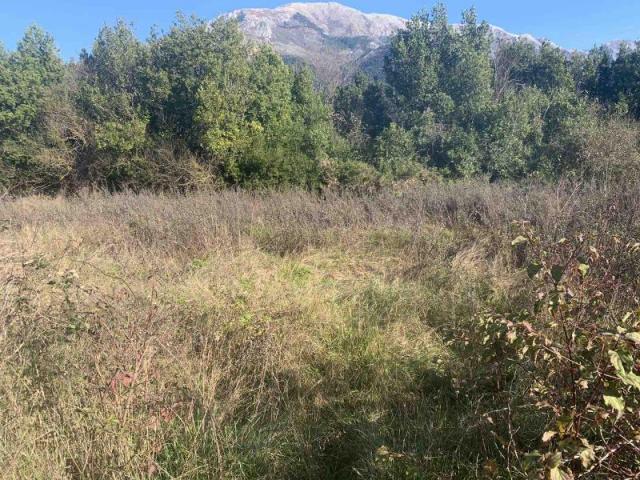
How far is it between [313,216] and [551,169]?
407 inches

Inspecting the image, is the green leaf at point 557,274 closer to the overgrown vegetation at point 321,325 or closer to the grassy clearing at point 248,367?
the overgrown vegetation at point 321,325

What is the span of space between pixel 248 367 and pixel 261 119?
45.1 feet

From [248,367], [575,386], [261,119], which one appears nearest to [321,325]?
[248,367]

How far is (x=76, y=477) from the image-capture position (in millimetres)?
1995

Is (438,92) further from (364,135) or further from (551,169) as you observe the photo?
(551,169)

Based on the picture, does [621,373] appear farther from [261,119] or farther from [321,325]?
[261,119]

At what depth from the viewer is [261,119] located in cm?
1562

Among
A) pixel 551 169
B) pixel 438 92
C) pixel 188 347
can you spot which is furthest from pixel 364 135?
pixel 188 347

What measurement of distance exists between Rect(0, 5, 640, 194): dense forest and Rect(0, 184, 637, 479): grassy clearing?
7.57m

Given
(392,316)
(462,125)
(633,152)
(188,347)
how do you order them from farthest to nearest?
(462,125)
(633,152)
(392,316)
(188,347)

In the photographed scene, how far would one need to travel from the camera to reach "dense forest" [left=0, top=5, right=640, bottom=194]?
46.6ft

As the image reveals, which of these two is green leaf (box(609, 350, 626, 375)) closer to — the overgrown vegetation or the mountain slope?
the overgrown vegetation

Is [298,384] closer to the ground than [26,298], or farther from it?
closer to the ground

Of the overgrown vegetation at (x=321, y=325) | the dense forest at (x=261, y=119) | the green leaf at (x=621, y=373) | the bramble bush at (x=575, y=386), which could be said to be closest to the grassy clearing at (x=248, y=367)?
the overgrown vegetation at (x=321, y=325)
